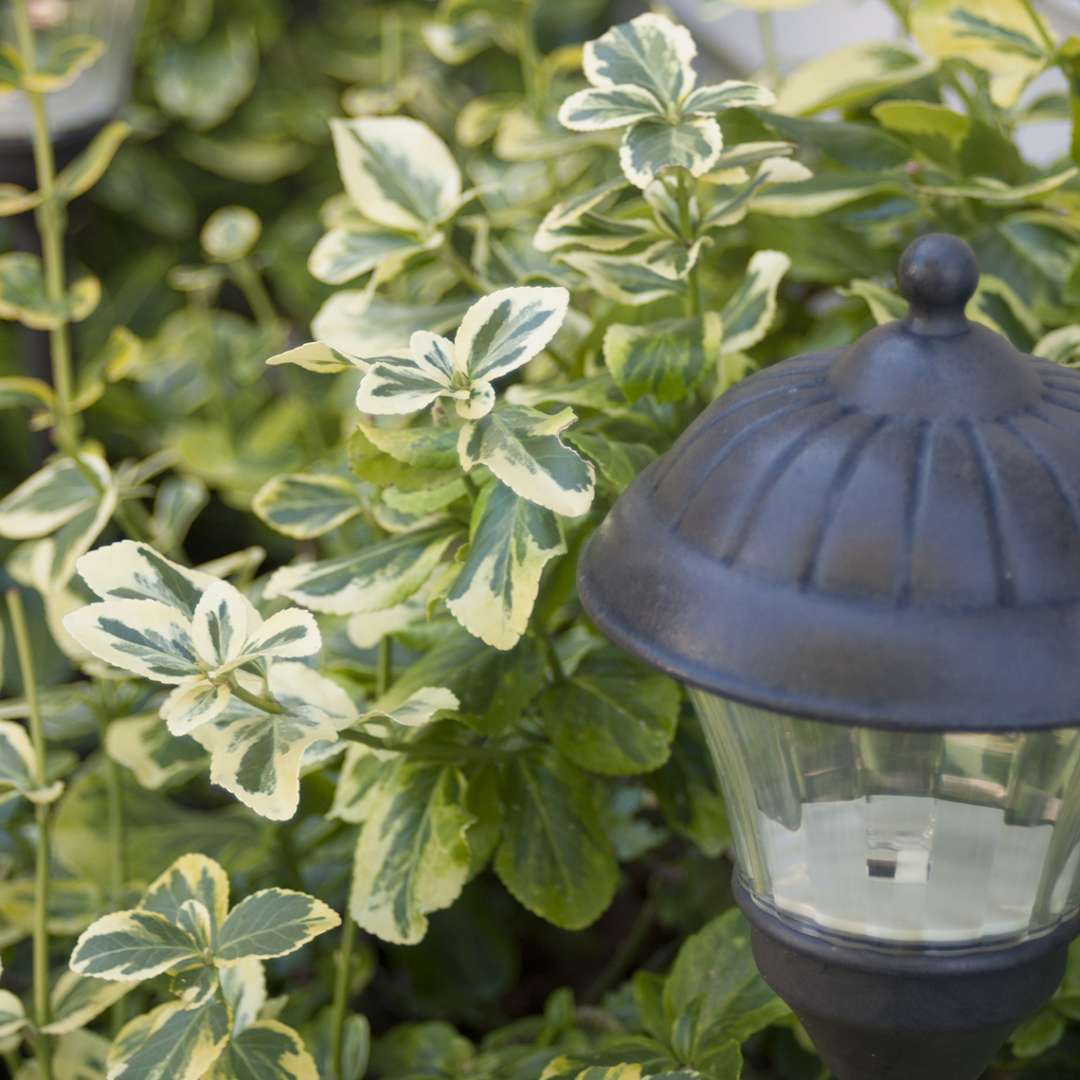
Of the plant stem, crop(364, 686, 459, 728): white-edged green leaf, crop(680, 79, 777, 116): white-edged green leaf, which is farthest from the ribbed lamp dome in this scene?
the plant stem

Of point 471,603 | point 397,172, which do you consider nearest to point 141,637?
point 471,603

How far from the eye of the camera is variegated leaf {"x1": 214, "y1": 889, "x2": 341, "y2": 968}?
834mm

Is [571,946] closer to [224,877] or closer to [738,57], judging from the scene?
[224,877]

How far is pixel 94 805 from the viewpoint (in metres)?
1.39

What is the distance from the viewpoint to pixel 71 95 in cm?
208

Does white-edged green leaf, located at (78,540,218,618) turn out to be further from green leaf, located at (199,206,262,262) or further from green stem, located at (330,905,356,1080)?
green leaf, located at (199,206,262,262)

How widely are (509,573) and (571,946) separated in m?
0.92

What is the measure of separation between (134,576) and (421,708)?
0.56 feet

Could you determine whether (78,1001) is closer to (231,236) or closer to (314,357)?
(314,357)

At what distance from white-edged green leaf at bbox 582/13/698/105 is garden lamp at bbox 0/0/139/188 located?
1.09m

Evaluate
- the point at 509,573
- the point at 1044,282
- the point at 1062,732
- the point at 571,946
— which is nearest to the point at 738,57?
the point at 1044,282

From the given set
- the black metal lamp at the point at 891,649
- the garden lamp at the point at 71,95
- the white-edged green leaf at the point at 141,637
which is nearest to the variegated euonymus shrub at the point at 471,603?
the white-edged green leaf at the point at 141,637

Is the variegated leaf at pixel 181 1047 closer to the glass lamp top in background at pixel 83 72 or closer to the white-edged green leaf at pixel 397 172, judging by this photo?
the white-edged green leaf at pixel 397 172

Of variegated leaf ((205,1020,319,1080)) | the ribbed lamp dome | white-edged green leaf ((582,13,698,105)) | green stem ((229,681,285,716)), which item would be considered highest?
white-edged green leaf ((582,13,698,105))
